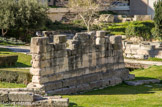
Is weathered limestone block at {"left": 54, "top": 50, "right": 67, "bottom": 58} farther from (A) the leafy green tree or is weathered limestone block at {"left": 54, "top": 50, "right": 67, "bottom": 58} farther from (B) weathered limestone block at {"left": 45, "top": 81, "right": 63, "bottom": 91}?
(A) the leafy green tree

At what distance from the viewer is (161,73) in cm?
2661

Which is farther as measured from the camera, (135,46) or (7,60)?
(135,46)

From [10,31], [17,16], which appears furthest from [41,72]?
[10,31]

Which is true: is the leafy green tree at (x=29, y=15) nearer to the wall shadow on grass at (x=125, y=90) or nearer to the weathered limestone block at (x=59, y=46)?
the wall shadow on grass at (x=125, y=90)

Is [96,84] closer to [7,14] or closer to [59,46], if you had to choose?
[59,46]

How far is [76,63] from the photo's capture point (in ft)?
67.4

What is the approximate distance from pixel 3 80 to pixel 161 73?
11.0m

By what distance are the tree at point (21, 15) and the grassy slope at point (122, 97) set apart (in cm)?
2535

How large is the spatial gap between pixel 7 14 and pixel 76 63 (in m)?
26.8

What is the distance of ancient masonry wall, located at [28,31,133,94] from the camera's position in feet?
60.5

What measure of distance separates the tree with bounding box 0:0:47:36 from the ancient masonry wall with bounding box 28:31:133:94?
24150 mm

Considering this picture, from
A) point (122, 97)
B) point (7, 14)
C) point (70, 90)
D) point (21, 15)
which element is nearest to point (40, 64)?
point (70, 90)

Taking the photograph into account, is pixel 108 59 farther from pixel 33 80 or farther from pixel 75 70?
pixel 33 80

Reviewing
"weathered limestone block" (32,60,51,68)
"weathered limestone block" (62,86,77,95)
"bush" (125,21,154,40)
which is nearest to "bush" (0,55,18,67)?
"weathered limestone block" (32,60,51,68)
